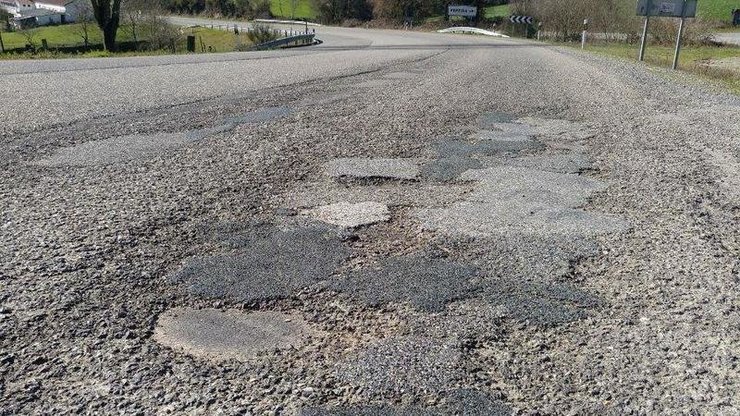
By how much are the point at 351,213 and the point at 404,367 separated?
6.12 ft

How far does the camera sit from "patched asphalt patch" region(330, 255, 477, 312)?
2869mm

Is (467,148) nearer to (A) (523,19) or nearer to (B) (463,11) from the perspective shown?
(A) (523,19)

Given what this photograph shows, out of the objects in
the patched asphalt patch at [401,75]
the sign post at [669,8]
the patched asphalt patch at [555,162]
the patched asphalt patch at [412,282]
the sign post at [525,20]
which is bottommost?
the patched asphalt patch at [412,282]

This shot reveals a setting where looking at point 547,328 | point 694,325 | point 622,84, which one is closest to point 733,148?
point 694,325

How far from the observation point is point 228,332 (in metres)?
2.57

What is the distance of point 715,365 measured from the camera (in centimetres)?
236

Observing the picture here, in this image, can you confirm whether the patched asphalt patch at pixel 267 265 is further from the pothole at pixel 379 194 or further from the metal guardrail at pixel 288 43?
the metal guardrail at pixel 288 43

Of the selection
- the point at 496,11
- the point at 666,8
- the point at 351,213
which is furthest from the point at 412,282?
the point at 496,11

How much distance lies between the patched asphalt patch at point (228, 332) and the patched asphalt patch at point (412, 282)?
408 mm

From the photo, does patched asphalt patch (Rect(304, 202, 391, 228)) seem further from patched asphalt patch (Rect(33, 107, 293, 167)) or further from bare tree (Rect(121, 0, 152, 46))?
bare tree (Rect(121, 0, 152, 46))

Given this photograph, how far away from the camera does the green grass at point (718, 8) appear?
55.2 m

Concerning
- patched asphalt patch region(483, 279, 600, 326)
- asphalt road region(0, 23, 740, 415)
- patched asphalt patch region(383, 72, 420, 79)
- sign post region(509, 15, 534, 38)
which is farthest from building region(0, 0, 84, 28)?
patched asphalt patch region(483, 279, 600, 326)

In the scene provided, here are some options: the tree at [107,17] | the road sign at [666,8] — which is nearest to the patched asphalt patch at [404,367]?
the road sign at [666,8]

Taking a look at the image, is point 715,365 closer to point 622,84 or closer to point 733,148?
point 733,148
